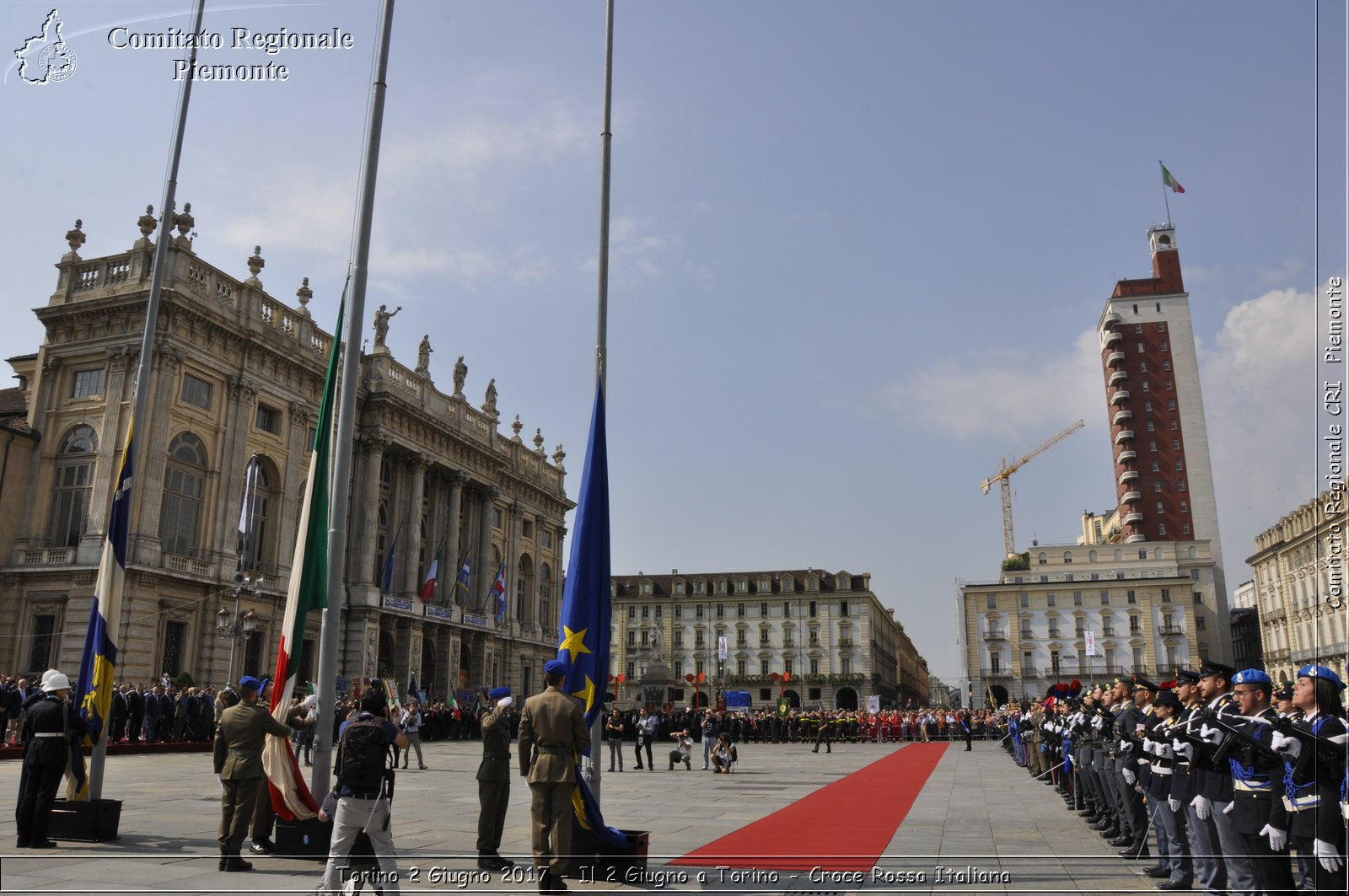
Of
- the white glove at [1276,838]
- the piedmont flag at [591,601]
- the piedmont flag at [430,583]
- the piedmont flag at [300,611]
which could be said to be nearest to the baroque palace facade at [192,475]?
the piedmont flag at [430,583]

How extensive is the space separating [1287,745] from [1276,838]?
665 millimetres

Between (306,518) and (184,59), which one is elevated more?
(184,59)

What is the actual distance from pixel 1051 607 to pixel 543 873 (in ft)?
291

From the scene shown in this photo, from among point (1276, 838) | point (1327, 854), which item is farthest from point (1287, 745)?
point (1327, 854)

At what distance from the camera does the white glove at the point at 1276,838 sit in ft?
22.4

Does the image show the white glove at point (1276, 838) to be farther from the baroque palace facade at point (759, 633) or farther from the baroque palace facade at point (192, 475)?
the baroque palace facade at point (759, 633)

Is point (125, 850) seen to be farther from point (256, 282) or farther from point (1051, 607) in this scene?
point (1051, 607)

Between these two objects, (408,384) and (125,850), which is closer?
(125,850)

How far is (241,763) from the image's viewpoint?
9523 millimetres

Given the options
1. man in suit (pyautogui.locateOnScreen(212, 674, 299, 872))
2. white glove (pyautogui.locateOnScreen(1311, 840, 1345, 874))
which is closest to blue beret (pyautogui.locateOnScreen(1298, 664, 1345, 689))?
white glove (pyautogui.locateOnScreen(1311, 840, 1345, 874))

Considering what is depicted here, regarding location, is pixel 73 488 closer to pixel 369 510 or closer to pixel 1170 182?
pixel 369 510

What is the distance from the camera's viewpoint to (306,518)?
11.1m

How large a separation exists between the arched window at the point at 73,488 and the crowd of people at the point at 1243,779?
34402 mm

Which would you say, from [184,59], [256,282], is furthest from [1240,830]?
[256,282]
